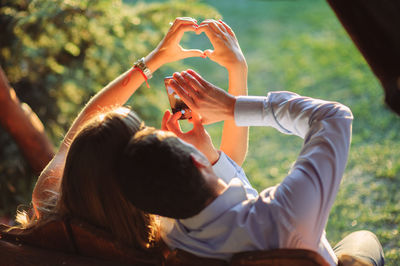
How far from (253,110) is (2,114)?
1513 mm

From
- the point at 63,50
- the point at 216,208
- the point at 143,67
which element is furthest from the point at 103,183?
the point at 63,50

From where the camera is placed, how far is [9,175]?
2500 millimetres

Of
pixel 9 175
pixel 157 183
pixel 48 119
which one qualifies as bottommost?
pixel 9 175

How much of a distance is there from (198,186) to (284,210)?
0.19m

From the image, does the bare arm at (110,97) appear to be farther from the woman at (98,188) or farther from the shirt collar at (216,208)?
the shirt collar at (216,208)

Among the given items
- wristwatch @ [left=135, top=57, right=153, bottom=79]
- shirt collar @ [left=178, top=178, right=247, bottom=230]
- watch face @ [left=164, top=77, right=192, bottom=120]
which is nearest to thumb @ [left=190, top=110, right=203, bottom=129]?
watch face @ [left=164, top=77, right=192, bottom=120]

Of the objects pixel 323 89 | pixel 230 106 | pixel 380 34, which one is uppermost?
pixel 380 34

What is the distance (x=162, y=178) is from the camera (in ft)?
2.68

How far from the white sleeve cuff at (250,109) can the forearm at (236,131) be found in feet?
0.85

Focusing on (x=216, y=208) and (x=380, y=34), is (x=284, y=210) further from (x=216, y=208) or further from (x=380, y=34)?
(x=380, y=34)

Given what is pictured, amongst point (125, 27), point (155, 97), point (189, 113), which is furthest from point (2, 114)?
point (189, 113)

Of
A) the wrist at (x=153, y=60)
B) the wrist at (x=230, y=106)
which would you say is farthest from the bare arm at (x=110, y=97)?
the wrist at (x=230, y=106)

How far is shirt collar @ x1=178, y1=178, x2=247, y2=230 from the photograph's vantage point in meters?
0.84

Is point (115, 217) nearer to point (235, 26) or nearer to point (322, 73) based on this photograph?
point (322, 73)
